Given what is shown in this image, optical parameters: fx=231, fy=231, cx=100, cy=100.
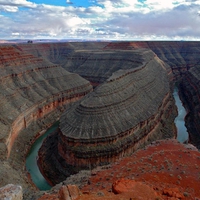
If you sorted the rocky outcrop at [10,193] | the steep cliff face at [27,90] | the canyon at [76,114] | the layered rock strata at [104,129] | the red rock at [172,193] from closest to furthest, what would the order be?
1. the rocky outcrop at [10,193]
2. the red rock at [172,193]
3. the layered rock strata at [104,129]
4. the canyon at [76,114]
5. the steep cliff face at [27,90]

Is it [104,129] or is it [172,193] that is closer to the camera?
[172,193]

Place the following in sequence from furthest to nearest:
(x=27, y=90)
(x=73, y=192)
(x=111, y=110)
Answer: (x=27, y=90) < (x=111, y=110) < (x=73, y=192)

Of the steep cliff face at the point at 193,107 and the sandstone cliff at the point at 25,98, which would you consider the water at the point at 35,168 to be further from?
the steep cliff face at the point at 193,107

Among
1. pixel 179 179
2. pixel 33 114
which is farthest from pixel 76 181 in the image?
pixel 33 114

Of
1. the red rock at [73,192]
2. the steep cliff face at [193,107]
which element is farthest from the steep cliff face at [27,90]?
the steep cliff face at [193,107]

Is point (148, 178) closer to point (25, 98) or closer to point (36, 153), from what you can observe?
point (36, 153)

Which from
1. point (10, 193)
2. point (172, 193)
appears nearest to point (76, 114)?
point (172, 193)
